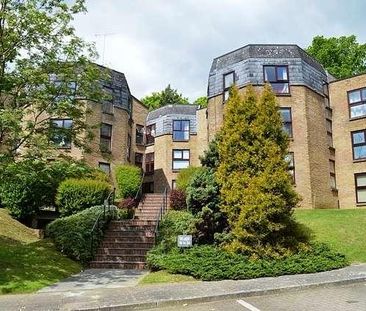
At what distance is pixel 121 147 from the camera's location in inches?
1162

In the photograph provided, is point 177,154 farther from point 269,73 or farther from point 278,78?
point 278,78

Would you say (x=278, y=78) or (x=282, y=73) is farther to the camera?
(x=282, y=73)

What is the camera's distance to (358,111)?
25781mm

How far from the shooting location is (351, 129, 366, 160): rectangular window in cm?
2527

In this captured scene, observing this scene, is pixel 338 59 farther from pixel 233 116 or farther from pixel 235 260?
pixel 235 260

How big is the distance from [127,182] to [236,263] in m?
15.6

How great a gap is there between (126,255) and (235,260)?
16.3 feet

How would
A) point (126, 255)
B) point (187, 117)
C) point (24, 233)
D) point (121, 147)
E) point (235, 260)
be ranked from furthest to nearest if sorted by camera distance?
point (187, 117)
point (121, 147)
point (24, 233)
point (126, 255)
point (235, 260)

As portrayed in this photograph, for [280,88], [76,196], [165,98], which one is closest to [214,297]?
[76,196]

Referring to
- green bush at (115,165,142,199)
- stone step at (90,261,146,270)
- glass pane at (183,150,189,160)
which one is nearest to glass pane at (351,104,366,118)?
glass pane at (183,150,189,160)

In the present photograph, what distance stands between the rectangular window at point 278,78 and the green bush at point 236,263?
1314 cm

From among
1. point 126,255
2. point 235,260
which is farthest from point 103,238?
point 235,260

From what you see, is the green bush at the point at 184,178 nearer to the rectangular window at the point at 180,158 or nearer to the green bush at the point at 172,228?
the green bush at the point at 172,228

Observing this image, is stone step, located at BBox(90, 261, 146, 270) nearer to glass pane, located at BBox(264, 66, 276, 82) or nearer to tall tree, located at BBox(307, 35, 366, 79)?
glass pane, located at BBox(264, 66, 276, 82)
